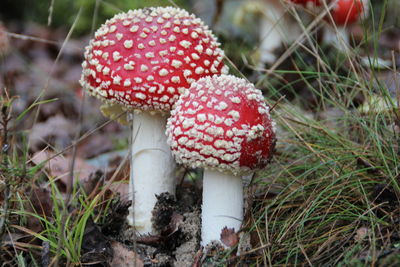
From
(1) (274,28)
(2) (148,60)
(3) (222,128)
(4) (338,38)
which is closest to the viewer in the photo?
(3) (222,128)

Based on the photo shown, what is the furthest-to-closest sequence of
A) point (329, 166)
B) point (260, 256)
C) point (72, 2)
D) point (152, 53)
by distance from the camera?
point (72, 2), point (329, 166), point (152, 53), point (260, 256)

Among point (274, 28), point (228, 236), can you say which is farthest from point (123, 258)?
point (274, 28)

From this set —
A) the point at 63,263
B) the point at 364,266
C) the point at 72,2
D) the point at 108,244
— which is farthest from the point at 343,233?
the point at 72,2

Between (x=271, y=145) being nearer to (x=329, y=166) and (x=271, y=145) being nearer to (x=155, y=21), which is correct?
(x=329, y=166)

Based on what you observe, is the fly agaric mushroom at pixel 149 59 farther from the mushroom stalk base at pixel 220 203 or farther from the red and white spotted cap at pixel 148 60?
the mushroom stalk base at pixel 220 203

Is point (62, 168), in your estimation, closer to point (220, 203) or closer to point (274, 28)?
point (220, 203)

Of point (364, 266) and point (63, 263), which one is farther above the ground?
point (364, 266)
